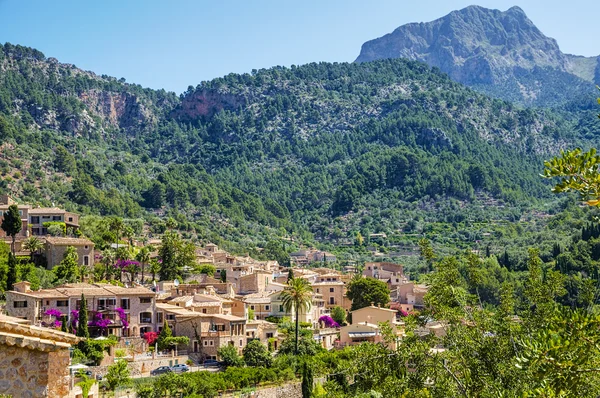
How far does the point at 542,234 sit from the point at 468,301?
111 meters

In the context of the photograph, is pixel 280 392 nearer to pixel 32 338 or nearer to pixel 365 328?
pixel 365 328

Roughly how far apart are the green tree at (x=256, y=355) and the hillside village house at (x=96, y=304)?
6851mm

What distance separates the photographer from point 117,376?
4334cm

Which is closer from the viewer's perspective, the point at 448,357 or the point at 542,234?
the point at 448,357

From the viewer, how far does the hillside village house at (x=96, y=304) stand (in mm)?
49750

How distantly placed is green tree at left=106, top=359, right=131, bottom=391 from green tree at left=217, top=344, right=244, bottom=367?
357 inches

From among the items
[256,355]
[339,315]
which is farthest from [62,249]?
[339,315]

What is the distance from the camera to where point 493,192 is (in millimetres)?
173250

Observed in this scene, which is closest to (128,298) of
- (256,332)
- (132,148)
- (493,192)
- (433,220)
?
(256,332)

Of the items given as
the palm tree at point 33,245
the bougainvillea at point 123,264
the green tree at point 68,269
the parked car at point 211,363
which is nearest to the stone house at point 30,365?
the parked car at point 211,363

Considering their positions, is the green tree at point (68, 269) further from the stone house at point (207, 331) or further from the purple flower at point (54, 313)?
the stone house at point (207, 331)

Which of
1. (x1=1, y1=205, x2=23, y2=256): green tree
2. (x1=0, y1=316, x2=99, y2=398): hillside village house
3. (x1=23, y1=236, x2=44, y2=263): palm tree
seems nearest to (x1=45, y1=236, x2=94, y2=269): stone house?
(x1=23, y1=236, x2=44, y2=263): palm tree

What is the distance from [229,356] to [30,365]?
43.5 meters

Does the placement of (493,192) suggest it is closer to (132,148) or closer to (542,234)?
(542,234)
